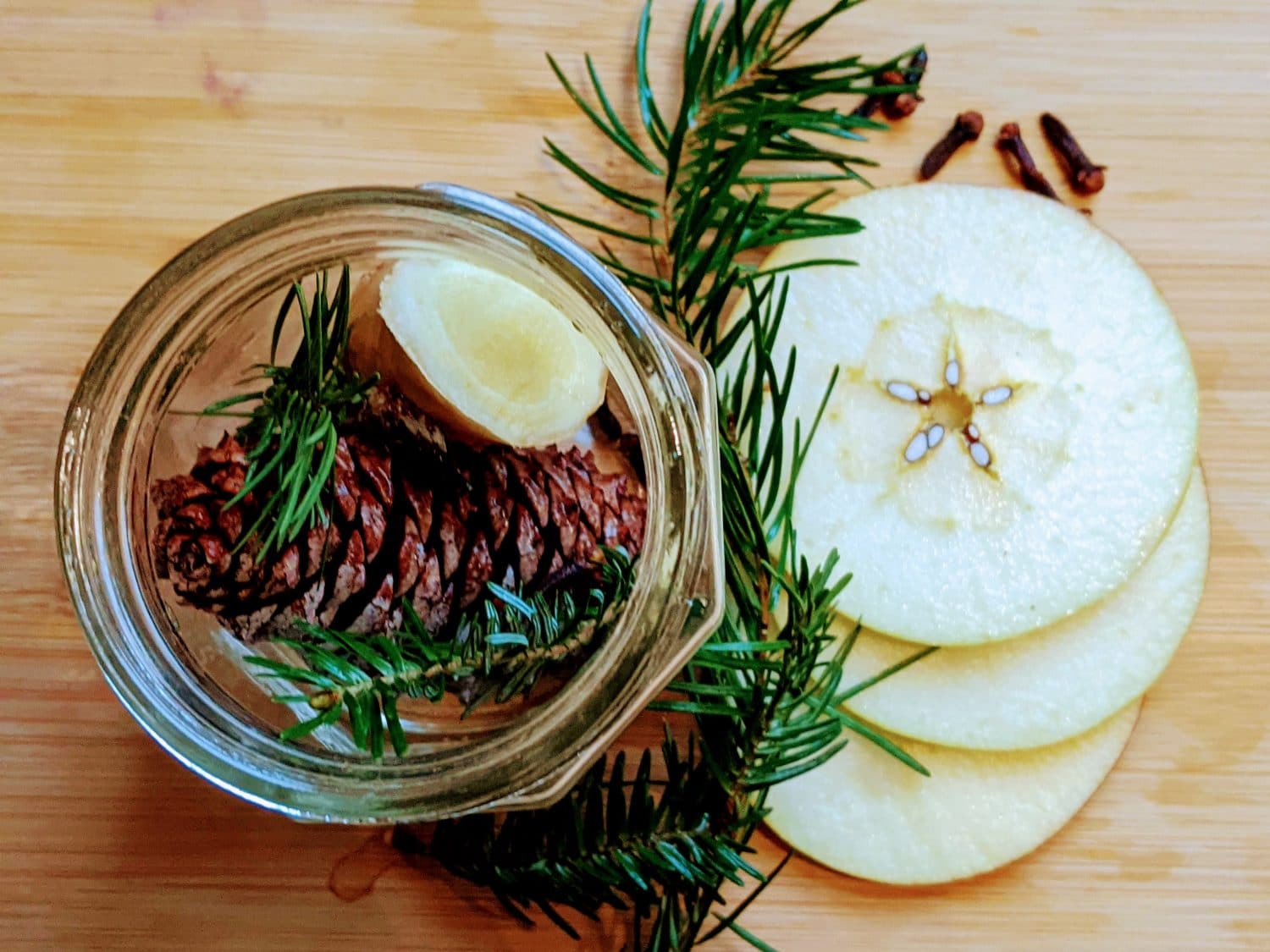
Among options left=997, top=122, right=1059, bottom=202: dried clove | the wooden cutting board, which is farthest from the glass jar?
left=997, top=122, right=1059, bottom=202: dried clove

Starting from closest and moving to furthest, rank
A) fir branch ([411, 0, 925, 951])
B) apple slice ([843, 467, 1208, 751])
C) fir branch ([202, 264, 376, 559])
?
fir branch ([202, 264, 376, 559]) → fir branch ([411, 0, 925, 951]) → apple slice ([843, 467, 1208, 751])

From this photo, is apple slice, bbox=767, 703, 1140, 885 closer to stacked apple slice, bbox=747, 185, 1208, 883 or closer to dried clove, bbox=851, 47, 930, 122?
stacked apple slice, bbox=747, 185, 1208, 883

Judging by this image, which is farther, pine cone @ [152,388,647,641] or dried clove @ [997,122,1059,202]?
dried clove @ [997,122,1059,202]

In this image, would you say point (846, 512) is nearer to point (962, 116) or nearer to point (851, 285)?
point (851, 285)

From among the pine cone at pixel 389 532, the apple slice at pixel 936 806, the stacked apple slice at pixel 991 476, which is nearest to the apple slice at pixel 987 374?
the stacked apple slice at pixel 991 476

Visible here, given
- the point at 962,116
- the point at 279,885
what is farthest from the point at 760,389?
Answer: the point at 279,885

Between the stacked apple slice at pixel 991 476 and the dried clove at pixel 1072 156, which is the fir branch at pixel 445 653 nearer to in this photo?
the stacked apple slice at pixel 991 476

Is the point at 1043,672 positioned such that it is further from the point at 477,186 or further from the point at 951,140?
the point at 477,186

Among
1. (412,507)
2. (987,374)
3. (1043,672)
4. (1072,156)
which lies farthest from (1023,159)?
(412,507)
